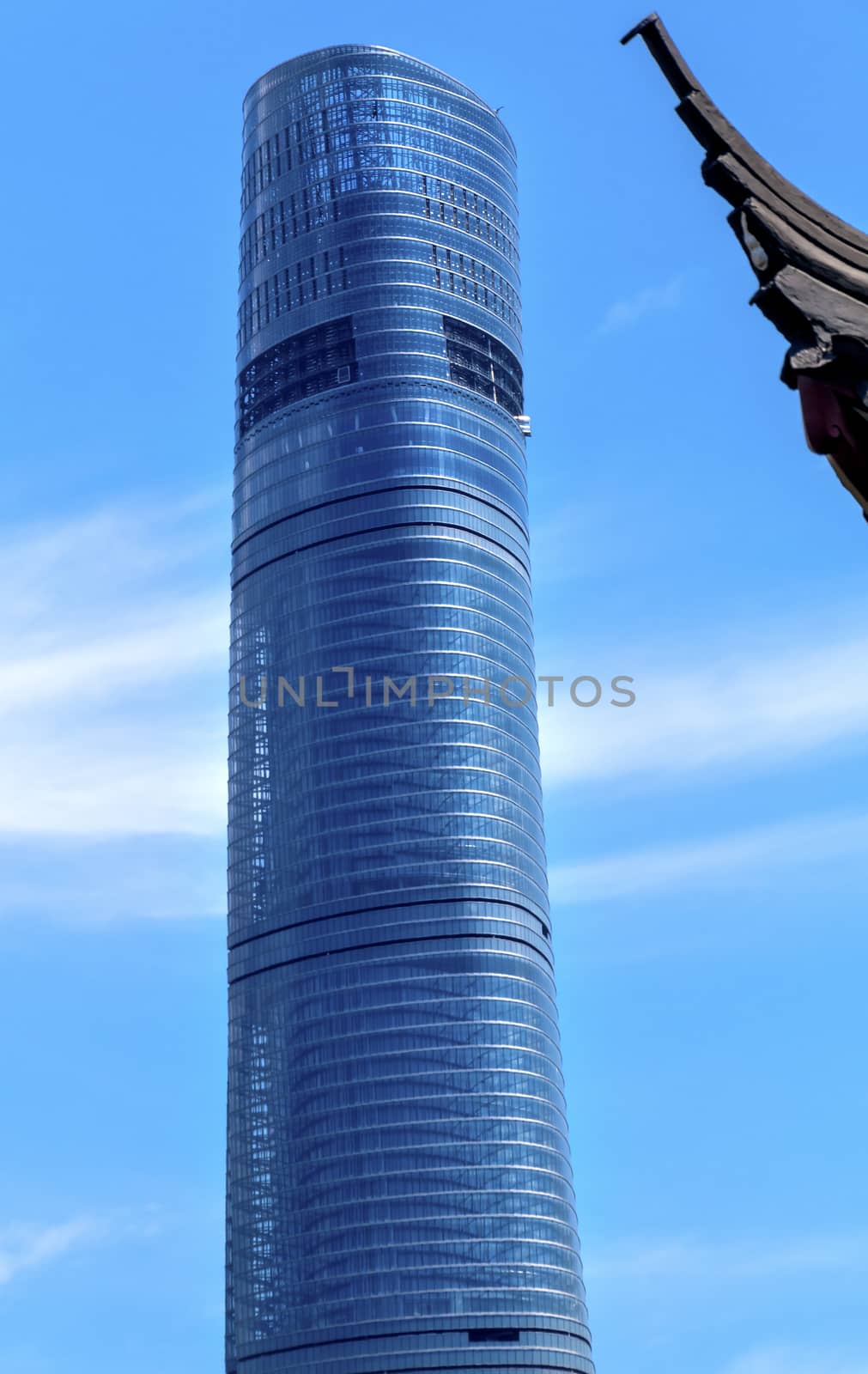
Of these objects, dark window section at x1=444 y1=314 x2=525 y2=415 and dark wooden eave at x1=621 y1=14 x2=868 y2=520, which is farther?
dark window section at x1=444 y1=314 x2=525 y2=415

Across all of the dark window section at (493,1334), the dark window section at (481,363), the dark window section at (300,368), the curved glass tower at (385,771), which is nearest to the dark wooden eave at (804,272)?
the curved glass tower at (385,771)

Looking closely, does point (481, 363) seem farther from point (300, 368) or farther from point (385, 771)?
point (385, 771)

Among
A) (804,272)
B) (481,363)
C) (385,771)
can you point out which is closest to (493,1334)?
(385,771)

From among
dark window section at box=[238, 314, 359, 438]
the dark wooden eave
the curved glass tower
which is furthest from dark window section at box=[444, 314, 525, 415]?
the dark wooden eave

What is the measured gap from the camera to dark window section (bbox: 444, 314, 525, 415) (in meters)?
175

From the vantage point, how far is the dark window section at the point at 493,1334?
457ft

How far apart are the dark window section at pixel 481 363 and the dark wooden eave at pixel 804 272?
526 feet

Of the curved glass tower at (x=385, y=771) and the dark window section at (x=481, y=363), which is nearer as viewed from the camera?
the curved glass tower at (x=385, y=771)

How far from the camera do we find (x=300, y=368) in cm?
17575

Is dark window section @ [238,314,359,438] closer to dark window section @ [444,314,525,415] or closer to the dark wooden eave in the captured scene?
dark window section @ [444,314,525,415]

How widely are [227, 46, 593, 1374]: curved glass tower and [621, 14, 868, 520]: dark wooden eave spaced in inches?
5269

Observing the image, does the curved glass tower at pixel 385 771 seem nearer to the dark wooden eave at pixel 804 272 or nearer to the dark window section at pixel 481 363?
the dark window section at pixel 481 363

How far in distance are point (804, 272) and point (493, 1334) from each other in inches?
5355

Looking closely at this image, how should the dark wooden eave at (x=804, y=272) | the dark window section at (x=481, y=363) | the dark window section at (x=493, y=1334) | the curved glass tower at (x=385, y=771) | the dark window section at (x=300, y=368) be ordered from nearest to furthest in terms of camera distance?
the dark wooden eave at (x=804, y=272) < the dark window section at (x=493, y=1334) < the curved glass tower at (x=385, y=771) < the dark window section at (x=300, y=368) < the dark window section at (x=481, y=363)
